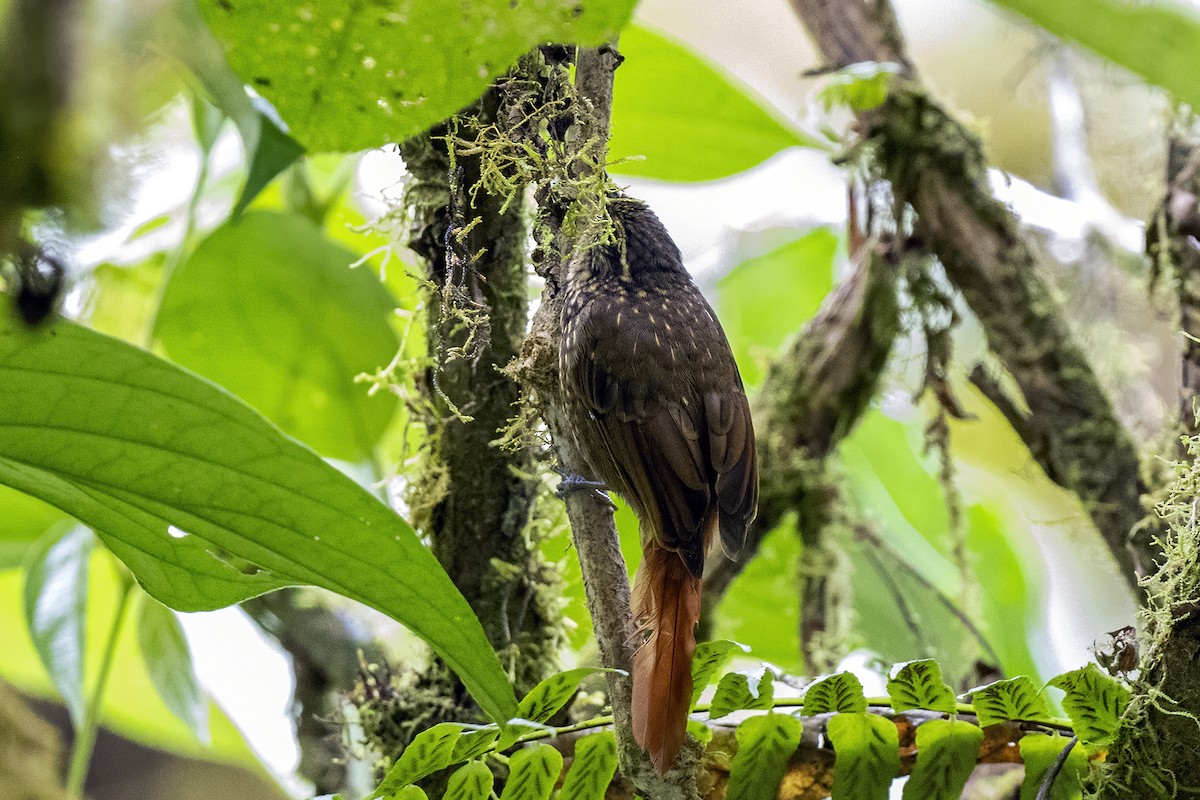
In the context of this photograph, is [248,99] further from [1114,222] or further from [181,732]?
[1114,222]

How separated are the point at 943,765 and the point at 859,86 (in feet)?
3.00

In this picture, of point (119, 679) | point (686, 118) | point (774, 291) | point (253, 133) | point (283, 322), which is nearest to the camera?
point (253, 133)

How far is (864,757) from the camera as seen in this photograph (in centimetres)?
72

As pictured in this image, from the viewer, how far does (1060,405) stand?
1265mm

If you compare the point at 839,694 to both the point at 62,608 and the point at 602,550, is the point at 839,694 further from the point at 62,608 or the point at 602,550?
the point at 62,608

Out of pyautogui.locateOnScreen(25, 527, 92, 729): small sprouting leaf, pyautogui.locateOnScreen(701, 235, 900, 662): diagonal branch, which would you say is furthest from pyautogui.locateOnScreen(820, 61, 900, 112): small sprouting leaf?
pyautogui.locateOnScreen(25, 527, 92, 729): small sprouting leaf

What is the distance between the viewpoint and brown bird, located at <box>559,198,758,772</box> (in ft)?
2.76

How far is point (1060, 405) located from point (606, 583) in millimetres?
875

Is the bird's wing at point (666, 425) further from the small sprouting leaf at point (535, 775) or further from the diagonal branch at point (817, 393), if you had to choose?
the diagonal branch at point (817, 393)

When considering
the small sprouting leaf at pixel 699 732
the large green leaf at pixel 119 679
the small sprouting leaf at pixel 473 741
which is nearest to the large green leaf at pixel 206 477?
the small sprouting leaf at pixel 473 741

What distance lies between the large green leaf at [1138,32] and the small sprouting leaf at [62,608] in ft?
3.73

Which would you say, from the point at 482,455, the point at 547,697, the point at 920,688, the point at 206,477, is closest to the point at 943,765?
the point at 920,688

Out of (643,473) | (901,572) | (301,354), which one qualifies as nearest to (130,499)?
(643,473)

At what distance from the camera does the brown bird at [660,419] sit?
84cm
